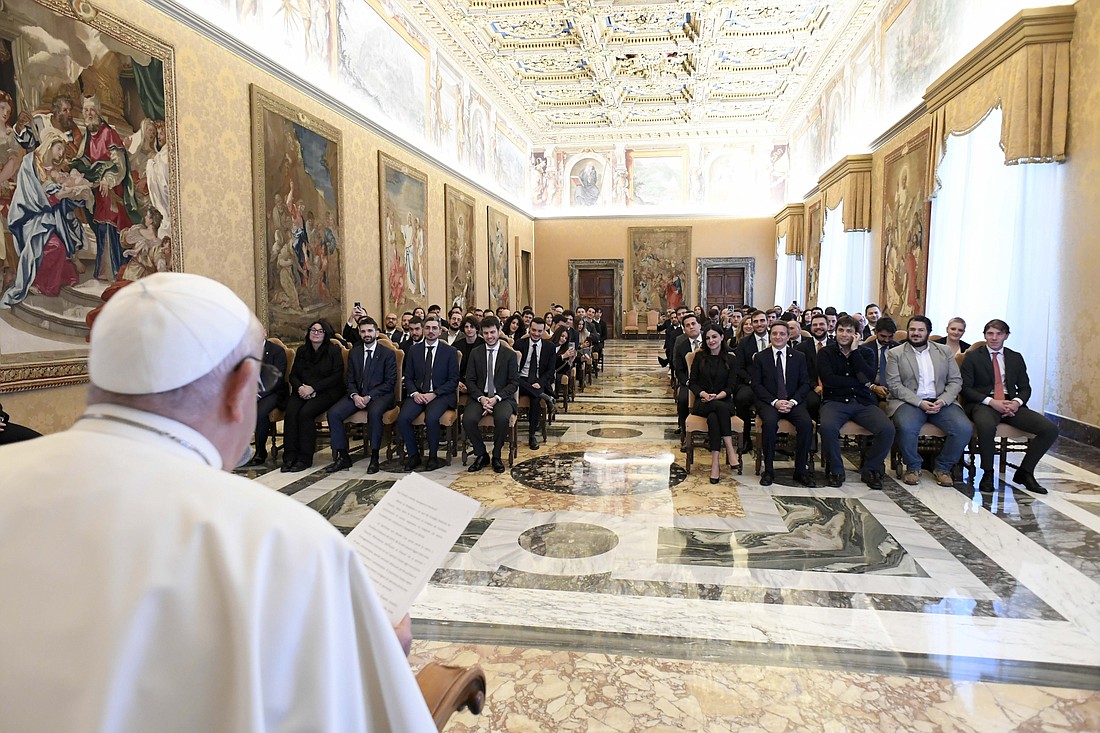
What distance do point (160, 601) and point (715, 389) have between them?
6.37 m

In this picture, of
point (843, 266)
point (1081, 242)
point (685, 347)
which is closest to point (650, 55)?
point (843, 266)

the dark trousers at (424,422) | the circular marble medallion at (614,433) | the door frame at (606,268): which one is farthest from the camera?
the door frame at (606,268)

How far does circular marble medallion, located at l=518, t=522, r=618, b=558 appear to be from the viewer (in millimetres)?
4676

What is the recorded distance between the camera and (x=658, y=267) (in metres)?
26.4

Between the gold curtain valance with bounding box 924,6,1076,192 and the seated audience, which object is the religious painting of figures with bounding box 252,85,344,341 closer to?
the seated audience

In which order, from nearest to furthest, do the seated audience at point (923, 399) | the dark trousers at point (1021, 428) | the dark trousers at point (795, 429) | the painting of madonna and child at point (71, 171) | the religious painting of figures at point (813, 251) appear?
the painting of madonna and child at point (71, 171), the dark trousers at point (1021, 428), the seated audience at point (923, 399), the dark trousers at point (795, 429), the religious painting of figures at point (813, 251)

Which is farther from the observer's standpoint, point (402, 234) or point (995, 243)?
point (402, 234)

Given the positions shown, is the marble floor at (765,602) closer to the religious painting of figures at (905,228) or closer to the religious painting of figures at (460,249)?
the religious painting of figures at (905,228)

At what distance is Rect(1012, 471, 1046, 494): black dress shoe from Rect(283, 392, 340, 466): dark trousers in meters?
6.84

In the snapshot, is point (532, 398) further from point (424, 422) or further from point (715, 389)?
point (715, 389)

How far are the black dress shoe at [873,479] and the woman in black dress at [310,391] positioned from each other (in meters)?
5.46

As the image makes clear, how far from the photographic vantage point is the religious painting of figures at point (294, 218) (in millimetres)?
8664

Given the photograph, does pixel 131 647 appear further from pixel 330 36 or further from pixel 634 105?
pixel 634 105

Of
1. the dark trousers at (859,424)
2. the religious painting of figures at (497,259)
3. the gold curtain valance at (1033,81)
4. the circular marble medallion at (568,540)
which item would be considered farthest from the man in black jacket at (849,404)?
the religious painting of figures at (497,259)
